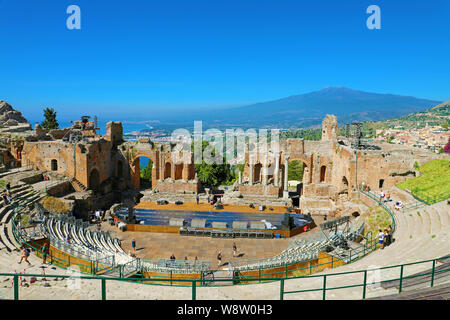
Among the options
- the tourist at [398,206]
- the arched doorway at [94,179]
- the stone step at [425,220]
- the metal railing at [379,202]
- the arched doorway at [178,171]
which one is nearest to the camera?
the stone step at [425,220]

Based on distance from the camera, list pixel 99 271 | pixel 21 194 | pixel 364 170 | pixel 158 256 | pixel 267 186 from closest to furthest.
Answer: pixel 99 271 < pixel 158 256 < pixel 21 194 < pixel 364 170 < pixel 267 186

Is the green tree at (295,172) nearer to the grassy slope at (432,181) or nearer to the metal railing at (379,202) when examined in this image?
the metal railing at (379,202)

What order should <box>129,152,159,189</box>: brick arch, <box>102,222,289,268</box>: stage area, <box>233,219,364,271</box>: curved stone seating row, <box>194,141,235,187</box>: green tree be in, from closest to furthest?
1. <box>233,219,364,271</box>: curved stone seating row
2. <box>102,222,289,268</box>: stage area
3. <box>129,152,159,189</box>: brick arch
4. <box>194,141,235,187</box>: green tree

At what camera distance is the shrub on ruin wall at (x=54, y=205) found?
26.9 metres

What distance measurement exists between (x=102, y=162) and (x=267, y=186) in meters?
18.5

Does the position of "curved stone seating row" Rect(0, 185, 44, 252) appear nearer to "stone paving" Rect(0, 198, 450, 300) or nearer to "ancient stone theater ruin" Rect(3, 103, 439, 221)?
"stone paving" Rect(0, 198, 450, 300)

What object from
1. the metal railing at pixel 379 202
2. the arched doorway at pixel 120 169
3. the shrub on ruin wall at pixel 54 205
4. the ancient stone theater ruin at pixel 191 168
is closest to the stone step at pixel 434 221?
the metal railing at pixel 379 202

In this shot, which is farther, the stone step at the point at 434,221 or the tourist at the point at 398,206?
the tourist at the point at 398,206

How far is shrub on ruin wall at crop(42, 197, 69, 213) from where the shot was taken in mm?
26942

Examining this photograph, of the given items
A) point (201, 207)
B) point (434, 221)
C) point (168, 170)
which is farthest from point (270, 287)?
point (168, 170)

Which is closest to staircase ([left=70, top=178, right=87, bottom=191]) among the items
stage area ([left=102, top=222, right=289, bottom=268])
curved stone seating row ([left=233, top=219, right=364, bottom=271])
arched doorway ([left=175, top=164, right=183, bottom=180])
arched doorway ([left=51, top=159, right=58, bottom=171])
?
arched doorway ([left=51, top=159, right=58, bottom=171])
